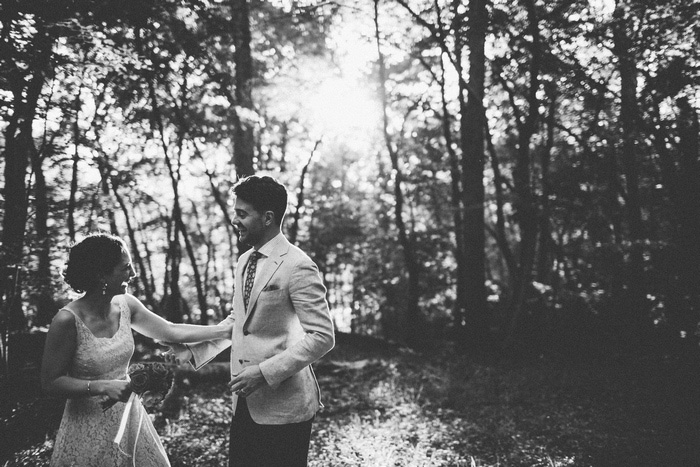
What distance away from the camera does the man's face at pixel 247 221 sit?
8.46ft

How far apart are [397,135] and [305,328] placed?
46.1 ft

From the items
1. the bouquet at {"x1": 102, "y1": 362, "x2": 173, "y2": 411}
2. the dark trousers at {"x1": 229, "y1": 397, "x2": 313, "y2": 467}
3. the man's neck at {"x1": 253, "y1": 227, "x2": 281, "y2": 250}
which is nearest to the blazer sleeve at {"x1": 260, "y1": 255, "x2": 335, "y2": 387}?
the man's neck at {"x1": 253, "y1": 227, "x2": 281, "y2": 250}

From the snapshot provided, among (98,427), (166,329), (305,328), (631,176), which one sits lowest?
(98,427)

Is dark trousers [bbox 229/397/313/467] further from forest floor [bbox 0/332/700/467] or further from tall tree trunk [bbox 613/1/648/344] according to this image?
tall tree trunk [bbox 613/1/648/344]

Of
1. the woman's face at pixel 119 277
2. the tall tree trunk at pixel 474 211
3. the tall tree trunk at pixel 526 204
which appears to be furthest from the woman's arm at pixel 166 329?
the tall tree trunk at pixel 474 211

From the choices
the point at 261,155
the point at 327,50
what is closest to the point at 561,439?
the point at 327,50

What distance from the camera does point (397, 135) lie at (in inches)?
622

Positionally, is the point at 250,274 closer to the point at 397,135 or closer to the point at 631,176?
the point at 631,176

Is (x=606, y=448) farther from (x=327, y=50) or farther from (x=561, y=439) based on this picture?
(x=327, y=50)

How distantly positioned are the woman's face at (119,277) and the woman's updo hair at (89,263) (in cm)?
3

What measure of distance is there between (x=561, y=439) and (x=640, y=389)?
2963 mm

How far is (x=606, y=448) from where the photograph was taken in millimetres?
5410

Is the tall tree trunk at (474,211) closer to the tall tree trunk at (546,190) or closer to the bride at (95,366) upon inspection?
the tall tree trunk at (546,190)

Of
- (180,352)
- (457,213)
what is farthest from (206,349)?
(457,213)
